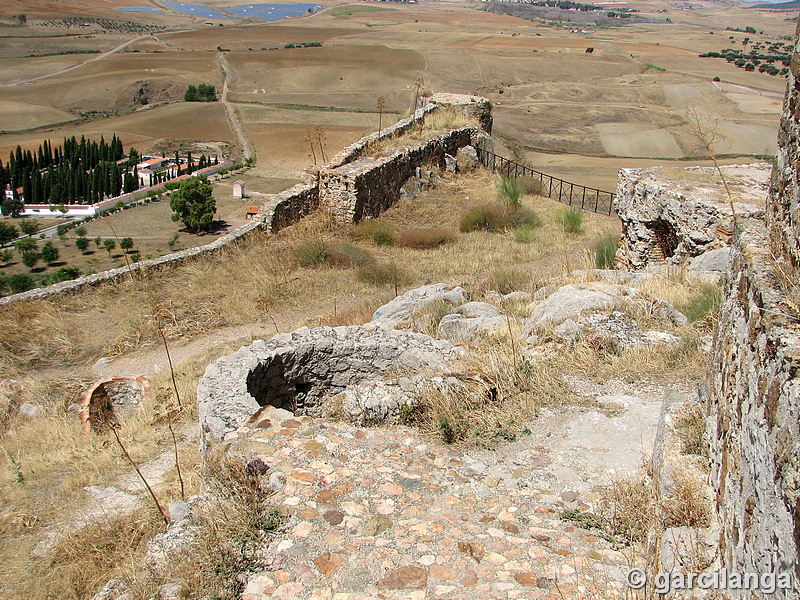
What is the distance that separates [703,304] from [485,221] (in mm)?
7666

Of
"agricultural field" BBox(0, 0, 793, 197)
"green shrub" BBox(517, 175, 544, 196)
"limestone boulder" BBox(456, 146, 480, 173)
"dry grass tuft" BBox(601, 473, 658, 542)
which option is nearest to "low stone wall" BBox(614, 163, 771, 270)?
"dry grass tuft" BBox(601, 473, 658, 542)

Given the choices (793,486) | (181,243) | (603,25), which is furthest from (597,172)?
(603,25)

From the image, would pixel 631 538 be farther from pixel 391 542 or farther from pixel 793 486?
pixel 793 486

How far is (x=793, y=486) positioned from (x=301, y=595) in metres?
2.18

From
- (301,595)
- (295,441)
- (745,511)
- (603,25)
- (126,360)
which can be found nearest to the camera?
(745,511)

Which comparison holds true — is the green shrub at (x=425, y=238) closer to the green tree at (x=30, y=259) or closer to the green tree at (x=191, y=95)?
the green tree at (x=30, y=259)

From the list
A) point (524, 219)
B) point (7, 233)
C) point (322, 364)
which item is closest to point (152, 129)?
point (7, 233)

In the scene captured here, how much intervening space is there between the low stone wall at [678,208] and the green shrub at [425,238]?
360 cm

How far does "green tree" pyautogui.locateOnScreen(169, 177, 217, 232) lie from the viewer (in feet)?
137

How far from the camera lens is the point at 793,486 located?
6.09 ft

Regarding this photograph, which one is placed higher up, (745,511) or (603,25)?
(603,25)

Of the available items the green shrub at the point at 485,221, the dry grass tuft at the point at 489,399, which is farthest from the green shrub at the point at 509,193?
the dry grass tuft at the point at 489,399

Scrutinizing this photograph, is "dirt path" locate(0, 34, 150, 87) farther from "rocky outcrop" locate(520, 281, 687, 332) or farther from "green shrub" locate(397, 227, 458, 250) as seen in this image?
"rocky outcrop" locate(520, 281, 687, 332)

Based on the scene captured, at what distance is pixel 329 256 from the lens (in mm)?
11719
